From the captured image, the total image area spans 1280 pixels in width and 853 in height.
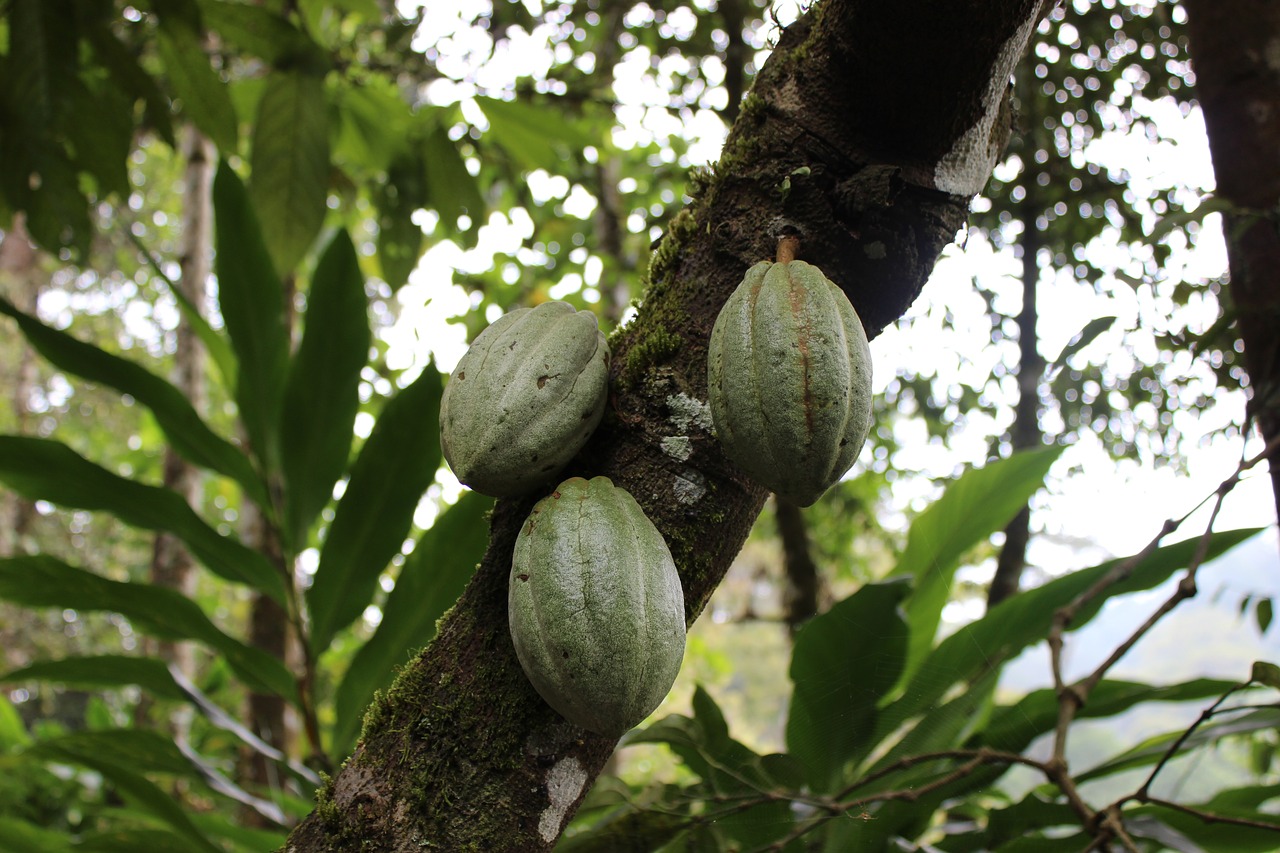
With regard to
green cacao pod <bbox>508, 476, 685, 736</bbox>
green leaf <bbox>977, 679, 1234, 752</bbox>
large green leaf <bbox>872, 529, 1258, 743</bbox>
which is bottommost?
green leaf <bbox>977, 679, 1234, 752</bbox>

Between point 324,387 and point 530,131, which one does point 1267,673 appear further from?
point 530,131

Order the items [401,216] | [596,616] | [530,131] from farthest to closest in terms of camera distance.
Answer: [401,216] < [530,131] < [596,616]

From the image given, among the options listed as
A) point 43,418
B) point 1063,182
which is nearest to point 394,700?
point 1063,182

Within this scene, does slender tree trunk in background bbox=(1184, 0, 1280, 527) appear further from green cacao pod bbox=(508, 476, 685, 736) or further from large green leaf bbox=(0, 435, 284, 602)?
large green leaf bbox=(0, 435, 284, 602)

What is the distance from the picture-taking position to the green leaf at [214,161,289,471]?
1.51 m

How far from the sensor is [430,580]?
1340 millimetres

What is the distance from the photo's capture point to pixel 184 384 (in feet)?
11.5

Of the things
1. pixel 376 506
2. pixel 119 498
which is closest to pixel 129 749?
pixel 119 498

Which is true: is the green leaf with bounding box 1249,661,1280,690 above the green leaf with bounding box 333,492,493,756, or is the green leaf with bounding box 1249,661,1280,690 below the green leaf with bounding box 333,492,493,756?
below

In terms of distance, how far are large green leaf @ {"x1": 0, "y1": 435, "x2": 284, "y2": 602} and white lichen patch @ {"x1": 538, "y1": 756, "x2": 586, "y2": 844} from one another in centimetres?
89

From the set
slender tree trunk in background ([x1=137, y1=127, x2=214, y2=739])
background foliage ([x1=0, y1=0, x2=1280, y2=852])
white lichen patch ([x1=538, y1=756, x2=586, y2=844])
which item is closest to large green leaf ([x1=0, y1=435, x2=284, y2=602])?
background foliage ([x1=0, y1=0, x2=1280, y2=852])

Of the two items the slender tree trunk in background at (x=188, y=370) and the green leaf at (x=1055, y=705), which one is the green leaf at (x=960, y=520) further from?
the slender tree trunk in background at (x=188, y=370)

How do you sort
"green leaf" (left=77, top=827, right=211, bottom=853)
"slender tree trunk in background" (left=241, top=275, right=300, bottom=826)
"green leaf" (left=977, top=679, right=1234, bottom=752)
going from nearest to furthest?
1. "green leaf" (left=77, top=827, right=211, bottom=853)
2. "green leaf" (left=977, top=679, right=1234, bottom=752)
3. "slender tree trunk in background" (left=241, top=275, right=300, bottom=826)

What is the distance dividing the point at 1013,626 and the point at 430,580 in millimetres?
998
